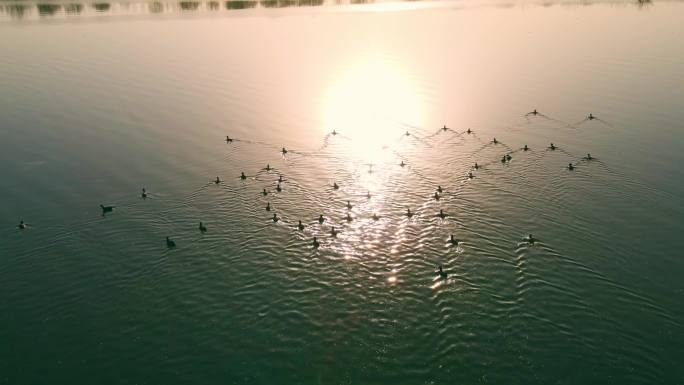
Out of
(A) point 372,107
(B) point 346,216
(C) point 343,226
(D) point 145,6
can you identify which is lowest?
(C) point 343,226

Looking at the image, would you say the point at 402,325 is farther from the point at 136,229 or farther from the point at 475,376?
the point at 136,229

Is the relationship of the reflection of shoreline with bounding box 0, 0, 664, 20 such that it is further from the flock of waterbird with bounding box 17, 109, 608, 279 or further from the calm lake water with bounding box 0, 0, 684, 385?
the flock of waterbird with bounding box 17, 109, 608, 279

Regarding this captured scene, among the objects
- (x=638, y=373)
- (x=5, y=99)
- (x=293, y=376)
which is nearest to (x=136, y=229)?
(x=293, y=376)

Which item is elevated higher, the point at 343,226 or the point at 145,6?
the point at 145,6

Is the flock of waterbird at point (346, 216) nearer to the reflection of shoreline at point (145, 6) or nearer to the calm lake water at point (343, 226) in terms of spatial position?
the calm lake water at point (343, 226)

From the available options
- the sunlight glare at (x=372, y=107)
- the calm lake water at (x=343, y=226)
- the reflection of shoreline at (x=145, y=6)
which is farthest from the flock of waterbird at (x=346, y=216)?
the reflection of shoreline at (x=145, y=6)

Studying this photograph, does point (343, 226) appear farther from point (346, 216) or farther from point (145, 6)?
point (145, 6)

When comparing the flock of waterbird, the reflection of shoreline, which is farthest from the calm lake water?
the reflection of shoreline

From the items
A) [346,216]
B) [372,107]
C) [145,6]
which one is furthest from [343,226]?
[145,6]
